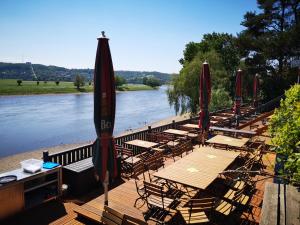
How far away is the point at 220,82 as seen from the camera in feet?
91.6

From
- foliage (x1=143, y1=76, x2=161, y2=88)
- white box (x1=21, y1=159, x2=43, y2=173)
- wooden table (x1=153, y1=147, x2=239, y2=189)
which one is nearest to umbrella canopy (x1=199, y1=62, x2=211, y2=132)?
wooden table (x1=153, y1=147, x2=239, y2=189)

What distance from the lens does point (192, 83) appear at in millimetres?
26578

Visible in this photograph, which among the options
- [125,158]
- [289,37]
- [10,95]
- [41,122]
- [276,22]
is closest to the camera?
[125,158]

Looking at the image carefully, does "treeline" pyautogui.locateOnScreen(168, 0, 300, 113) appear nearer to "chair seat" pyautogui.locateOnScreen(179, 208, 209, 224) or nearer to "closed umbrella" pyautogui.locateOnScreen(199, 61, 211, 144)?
"closed umbrella" pyautogui.locateOnScreen(199, 61, 211, 144)

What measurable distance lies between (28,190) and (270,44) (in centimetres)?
2686

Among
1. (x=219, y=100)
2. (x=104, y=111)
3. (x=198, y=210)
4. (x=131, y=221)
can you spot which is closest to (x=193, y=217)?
(x=198, y=210)

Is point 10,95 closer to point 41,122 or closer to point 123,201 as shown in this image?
point 41,122

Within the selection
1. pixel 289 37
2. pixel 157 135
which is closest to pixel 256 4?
pixel 289 37

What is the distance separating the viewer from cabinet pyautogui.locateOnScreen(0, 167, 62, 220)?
5.53m

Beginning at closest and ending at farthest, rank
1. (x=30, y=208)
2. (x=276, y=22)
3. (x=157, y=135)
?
(x=30, y=208), (x=157, y=135), (x=276, y=22)

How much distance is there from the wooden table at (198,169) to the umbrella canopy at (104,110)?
1.16 meters

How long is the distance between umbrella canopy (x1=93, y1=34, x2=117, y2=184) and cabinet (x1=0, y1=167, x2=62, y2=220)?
1786mm

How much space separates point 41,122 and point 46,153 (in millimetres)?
34436

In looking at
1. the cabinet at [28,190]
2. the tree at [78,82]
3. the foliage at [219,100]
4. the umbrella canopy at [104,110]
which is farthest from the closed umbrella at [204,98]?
the tree at [78,82]
